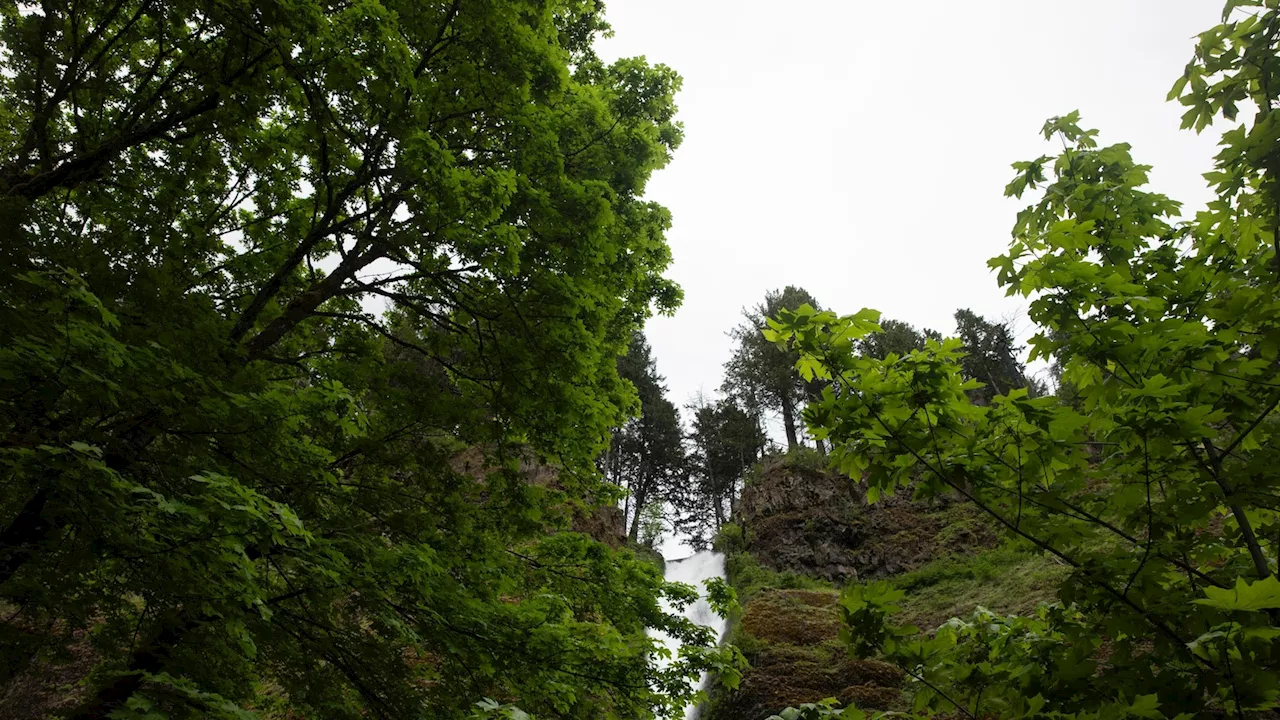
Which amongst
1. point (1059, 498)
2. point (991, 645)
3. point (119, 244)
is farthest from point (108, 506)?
point (991, 645)

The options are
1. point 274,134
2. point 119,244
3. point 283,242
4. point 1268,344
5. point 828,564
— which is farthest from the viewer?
point 828,564

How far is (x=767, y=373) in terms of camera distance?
3086cm

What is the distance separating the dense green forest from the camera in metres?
2.21

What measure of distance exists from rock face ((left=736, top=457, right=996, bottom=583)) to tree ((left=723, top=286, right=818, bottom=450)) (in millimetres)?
3567

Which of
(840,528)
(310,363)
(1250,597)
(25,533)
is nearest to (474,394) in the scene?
(310,363)

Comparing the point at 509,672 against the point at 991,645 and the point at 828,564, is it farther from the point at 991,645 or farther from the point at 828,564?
the point at 828,564

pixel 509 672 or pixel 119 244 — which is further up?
pixel 119 244

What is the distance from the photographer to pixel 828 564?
19406 millimetres

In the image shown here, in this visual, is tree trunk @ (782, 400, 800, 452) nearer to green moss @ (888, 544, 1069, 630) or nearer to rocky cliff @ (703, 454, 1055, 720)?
rocky cliff @ (703, 454, 1055, 720)

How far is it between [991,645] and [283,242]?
714 centimetres

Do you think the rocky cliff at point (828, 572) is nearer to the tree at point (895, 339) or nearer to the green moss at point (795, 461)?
the green moss at point (795, 461)

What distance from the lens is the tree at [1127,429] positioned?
201 centimetres

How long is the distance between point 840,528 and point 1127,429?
784 inches

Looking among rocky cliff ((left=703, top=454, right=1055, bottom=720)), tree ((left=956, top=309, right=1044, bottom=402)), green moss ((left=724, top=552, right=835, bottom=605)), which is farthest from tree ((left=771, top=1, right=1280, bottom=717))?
tree ((left=956, top=309, right=1044, bottom=402))
